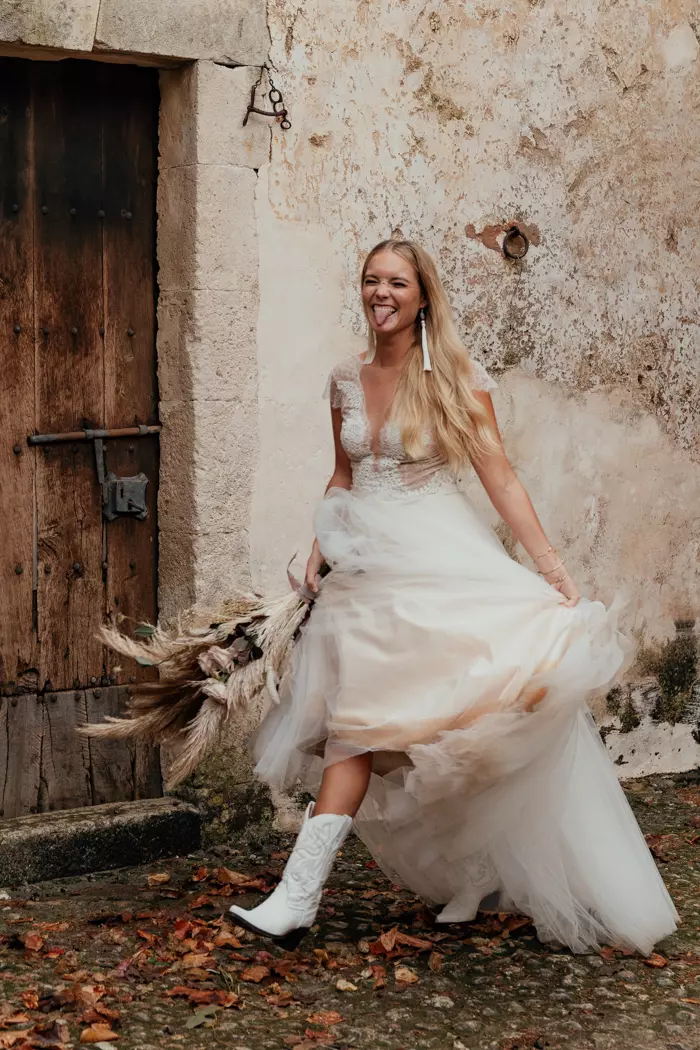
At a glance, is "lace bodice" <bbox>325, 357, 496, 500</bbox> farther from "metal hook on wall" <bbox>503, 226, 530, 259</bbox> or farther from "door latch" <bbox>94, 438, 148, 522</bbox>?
"metal hook on wall" <bbox>503, 226, 530, 259</bbox>

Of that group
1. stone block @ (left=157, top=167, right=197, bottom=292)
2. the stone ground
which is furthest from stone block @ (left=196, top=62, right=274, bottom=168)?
the stone ground

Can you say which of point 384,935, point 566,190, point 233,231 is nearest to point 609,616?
point 384,935

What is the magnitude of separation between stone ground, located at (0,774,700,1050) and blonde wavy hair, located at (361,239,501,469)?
1.36 metres

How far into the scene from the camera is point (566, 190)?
5.40 m

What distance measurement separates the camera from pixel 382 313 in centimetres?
381

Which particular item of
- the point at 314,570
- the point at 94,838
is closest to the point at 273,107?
the point at 314,570

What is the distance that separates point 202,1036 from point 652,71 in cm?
409

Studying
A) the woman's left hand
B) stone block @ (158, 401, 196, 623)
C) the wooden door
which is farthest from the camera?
stone block @ (158, 401, 196, 623)

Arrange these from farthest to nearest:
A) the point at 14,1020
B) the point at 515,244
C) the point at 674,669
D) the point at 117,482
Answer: the point at 674,669
the point at 515,244
the point at 117,482
the point at 14,1020

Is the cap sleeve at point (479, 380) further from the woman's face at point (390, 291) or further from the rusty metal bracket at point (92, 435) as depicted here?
the rusty metal bracket at point (92, 435)

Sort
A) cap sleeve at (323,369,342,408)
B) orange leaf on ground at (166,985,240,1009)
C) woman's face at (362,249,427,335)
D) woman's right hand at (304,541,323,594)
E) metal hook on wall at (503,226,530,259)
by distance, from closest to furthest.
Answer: orange leaf on ground at (166,985,240,1009) < woman's face at (362,249,427,335) < woman's right hand at (304,541,323,594) < cap sleeve at (323,369,342,408) < metal hook on wall at (503,226,530,259)

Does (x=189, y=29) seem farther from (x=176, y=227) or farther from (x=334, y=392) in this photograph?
(x=334, y=392)

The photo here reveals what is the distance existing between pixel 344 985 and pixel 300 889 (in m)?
0.28

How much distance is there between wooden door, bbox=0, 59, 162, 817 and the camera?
4.41 m
